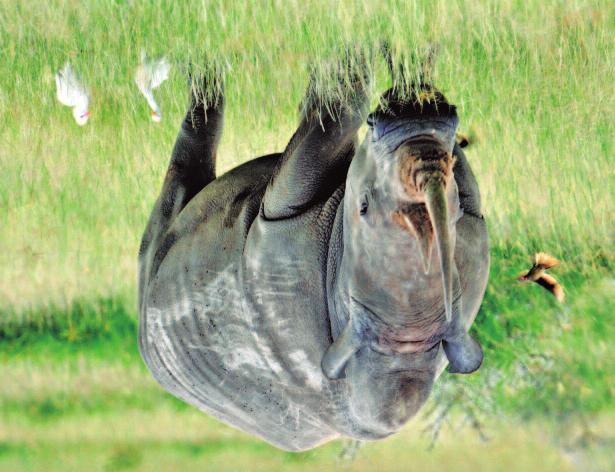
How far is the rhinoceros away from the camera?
344 mm

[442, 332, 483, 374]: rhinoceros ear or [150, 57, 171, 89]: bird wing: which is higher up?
[150, 57, 171, 89]: bird wing

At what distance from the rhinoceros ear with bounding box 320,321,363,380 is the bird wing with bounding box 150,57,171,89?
1.00 feet

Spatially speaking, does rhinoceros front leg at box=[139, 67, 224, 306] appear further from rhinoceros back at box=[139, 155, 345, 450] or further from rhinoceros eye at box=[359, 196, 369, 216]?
rhinoceros eye at box=[359, 196, 369, 216]

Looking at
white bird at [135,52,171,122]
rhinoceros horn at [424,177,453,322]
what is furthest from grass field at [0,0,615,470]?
rhinoceros horn at [424,177,453,322]

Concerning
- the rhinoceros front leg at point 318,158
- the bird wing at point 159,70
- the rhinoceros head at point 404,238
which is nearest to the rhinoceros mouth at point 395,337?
the rhinoceros head at point 404,238

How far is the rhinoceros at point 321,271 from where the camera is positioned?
344 millimetres

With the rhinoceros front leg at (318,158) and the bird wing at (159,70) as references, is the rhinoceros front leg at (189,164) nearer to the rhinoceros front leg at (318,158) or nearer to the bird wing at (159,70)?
the bird wing at (159,70)

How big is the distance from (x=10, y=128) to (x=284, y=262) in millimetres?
482

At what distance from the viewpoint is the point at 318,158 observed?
0.50 meters

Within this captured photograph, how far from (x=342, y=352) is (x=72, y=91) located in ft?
1.37

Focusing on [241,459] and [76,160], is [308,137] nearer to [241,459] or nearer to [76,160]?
[76,160]

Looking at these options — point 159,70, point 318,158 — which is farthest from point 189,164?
point 318,158

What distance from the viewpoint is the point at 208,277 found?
54cm

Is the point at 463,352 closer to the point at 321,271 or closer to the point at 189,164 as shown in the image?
the point at 321,271
